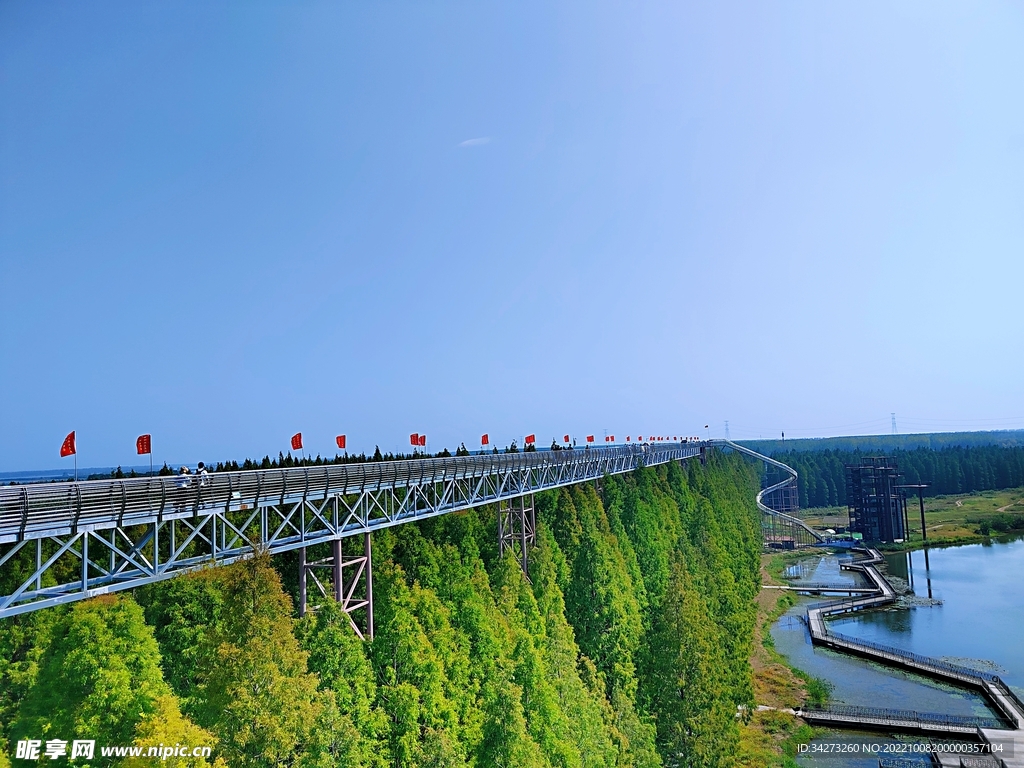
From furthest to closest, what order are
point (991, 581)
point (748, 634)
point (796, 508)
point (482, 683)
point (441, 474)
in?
1. point (796, 508)
2. point (991, 581)
3. point (748, 634)
4. point (441, 474)
5. point (482, 683)

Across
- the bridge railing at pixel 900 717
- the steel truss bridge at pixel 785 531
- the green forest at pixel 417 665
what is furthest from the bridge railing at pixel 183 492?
the steel truss bridge at pixel 785 531

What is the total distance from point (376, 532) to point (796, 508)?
13830 centimetres

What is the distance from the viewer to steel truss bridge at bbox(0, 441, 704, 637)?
47.8 feet

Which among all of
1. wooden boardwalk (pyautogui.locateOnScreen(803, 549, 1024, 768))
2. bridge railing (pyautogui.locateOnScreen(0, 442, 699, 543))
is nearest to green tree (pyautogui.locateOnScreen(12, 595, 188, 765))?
bridge railing (pyautogui.locateOnScreen(0, 442, 699, 543))

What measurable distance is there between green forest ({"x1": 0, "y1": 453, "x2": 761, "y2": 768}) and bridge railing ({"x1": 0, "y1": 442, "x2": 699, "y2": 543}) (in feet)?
7.28

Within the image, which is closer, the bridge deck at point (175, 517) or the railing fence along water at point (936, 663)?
the bridge deck at point (175, 517)

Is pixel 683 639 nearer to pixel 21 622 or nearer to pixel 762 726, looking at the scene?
pixel 762 726

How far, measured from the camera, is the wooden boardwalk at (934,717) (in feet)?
129

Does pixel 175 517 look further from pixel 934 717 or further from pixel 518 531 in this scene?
pixel 934 717

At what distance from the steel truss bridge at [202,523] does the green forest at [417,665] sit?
1133mm

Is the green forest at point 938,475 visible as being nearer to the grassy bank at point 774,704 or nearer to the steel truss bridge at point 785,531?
the steel truss bridge at point 785,531

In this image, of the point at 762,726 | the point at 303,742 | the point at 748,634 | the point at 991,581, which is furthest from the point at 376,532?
the point at 991,581

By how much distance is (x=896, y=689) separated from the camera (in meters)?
49.8

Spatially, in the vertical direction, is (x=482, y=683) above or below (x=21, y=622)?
below
